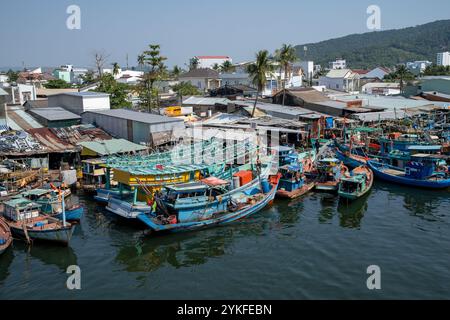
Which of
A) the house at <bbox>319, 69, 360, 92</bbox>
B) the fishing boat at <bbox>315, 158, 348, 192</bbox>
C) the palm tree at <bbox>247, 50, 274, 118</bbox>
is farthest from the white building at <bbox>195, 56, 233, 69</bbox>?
the fishing boat at <bbox>315, 158, 348, 192</bbox>

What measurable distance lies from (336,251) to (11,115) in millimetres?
32610

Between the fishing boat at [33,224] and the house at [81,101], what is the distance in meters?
19.5

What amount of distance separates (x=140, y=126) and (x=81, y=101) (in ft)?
32.8

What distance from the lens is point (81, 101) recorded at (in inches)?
1677

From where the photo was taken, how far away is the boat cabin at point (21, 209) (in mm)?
23619

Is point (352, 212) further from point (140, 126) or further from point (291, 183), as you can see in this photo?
point (140, 126)

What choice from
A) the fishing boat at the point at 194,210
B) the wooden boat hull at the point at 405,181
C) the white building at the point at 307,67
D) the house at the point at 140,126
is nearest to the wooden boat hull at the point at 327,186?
the wooden boat hull at the point at 405,181

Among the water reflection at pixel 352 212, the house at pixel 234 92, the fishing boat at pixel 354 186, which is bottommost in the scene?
the water reflection at pixel 352 212

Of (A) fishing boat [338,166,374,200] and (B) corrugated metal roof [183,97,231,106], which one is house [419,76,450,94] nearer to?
(B) corrugated metal roof [183,97,231,106]

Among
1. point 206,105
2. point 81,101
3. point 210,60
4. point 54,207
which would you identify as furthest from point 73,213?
point 210,60

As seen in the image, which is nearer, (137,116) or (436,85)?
(137,116)

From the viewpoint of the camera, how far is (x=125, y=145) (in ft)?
113

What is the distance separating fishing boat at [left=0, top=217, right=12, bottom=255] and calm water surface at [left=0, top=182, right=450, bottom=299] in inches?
26.6

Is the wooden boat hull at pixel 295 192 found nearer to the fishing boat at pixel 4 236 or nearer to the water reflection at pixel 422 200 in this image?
the water reflection at pixel 422 200
